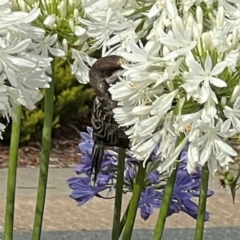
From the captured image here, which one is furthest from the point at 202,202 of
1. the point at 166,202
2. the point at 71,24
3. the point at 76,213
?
the point at 76,213

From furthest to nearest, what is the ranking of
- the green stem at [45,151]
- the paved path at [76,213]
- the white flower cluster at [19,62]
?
the paved path at [76,213] → the green stem at [45,151] → the white flower cluster at [19,62]

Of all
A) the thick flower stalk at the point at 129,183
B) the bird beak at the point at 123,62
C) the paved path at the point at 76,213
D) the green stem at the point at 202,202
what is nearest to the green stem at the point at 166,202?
the green stem at the point at 202,202

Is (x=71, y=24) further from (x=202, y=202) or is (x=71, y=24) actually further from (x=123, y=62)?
(x=202, y=202)

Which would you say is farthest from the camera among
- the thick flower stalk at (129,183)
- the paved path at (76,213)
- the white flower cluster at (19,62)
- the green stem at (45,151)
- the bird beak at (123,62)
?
the paved path at (76,213)

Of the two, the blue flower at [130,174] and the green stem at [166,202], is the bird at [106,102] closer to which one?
the green stem at [166,202]

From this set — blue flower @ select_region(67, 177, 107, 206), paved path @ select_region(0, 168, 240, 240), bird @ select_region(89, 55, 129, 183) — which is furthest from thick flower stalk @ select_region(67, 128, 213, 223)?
paved path @ select_region(0, 168, 240, 240)

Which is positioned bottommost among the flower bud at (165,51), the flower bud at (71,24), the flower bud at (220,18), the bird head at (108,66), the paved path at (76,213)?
the paved path at (76,213)

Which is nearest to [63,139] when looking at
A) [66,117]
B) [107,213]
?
[66,117]
